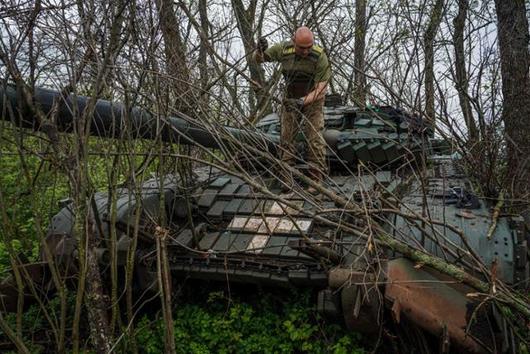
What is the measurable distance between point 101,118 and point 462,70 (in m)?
5.69

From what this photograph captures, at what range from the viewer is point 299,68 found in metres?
5.46

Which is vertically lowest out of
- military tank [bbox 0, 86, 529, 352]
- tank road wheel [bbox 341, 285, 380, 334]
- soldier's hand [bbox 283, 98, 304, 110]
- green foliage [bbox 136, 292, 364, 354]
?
green foliage [bbox 136, 292, 364, 354]

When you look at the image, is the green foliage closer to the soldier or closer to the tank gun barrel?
the soldier

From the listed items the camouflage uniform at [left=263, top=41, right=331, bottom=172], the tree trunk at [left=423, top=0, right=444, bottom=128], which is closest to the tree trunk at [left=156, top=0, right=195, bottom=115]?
the camouflage uniform at [left=263, top=41, right=331, bottom=172]

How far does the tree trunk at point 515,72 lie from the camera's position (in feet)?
24.7

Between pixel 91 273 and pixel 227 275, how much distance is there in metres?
1.17

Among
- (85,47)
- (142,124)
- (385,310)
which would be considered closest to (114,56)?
(85,47)

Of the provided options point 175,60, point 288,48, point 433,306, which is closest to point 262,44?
point 288,48

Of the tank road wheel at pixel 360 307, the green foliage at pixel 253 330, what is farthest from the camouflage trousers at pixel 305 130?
the tank road wheel at pixel 360 307

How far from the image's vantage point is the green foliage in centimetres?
429

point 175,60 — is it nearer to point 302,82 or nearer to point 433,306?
point 302,82

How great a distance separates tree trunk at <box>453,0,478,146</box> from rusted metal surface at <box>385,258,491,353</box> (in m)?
3.34

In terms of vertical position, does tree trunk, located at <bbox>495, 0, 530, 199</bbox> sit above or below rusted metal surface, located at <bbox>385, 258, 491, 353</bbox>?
above

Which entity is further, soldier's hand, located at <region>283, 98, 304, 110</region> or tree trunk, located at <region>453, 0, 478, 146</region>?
tree trunk, located at <region>453, 0, 478, 146</region>
